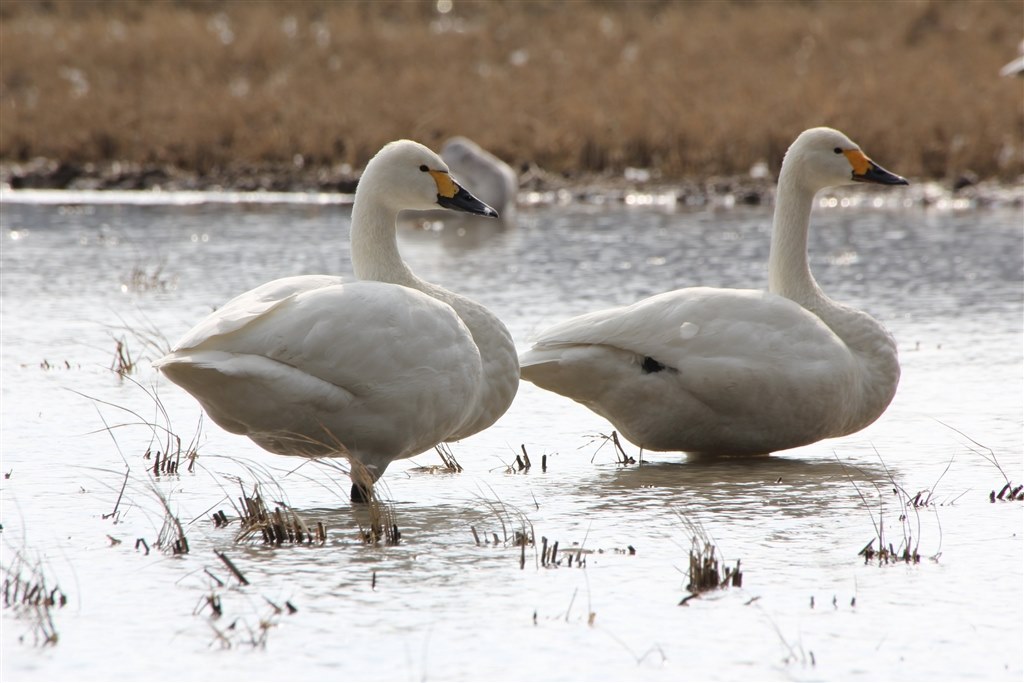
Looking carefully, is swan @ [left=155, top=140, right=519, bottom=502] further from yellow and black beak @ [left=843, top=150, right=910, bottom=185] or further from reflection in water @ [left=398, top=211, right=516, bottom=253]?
reflection in water @ [left=398, top=211, right=516, bottom=253]

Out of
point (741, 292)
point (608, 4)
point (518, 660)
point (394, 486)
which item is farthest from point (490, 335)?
point (608, 4)

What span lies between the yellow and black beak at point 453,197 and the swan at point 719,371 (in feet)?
1.92

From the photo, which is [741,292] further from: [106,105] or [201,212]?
[106,105]

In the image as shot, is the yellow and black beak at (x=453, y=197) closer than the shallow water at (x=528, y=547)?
No

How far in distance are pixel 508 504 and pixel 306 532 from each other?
84 centimetres

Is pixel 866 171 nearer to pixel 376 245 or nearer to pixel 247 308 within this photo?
pixel 376 245

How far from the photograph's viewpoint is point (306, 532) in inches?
195

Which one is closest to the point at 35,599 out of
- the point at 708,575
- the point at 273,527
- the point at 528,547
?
the point at 273,527

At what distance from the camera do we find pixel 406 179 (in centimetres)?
616

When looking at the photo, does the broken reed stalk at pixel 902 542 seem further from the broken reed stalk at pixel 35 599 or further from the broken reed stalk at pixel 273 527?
the broken reed stalk at pixel 35 599

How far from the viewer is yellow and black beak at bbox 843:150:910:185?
23.5 feet

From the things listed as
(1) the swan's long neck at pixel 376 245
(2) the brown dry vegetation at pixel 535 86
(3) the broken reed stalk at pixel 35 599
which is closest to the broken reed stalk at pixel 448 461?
(1) the swan's long neck at pixel 376 245

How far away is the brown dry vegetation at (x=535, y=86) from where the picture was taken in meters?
20.1

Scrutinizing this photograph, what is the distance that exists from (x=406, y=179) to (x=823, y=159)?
6.80 ft
